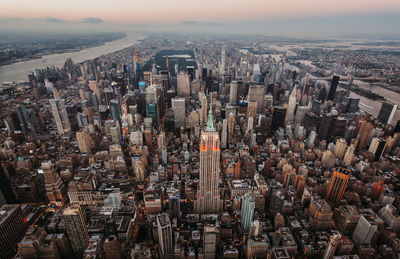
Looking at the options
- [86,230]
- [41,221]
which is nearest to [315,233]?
[86,230]

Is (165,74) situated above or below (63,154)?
above

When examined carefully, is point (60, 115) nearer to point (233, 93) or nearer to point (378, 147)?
point (233, 93)

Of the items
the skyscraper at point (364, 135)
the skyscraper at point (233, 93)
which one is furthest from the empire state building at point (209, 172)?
the skyscraper at point (233, 93)

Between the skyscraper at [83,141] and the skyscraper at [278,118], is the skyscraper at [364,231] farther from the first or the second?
the skyscraper at [83,141]

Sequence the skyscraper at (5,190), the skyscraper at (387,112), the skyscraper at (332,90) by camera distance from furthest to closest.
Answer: the skyscraper at (332,90) → the skyscraper at (387,112) → the skyscraper at (5,190)

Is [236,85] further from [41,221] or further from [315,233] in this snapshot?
[41,221]

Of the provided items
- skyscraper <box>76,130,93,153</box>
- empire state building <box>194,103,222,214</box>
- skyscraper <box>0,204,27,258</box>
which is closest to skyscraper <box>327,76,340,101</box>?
empire state building <box>194,103,222,214</box>
